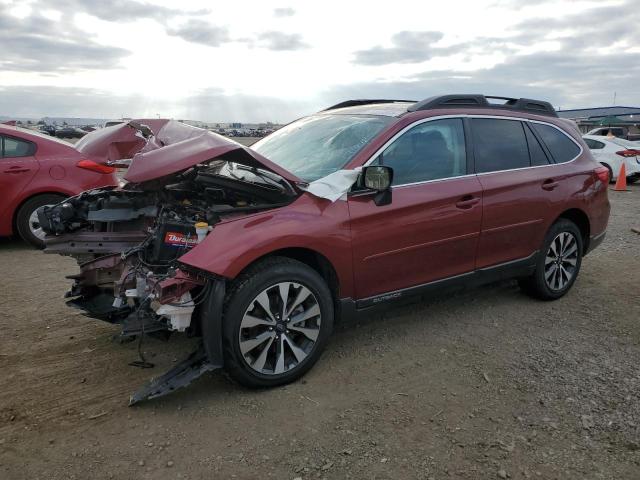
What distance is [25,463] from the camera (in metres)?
2.67

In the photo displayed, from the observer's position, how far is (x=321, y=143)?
4.16 m

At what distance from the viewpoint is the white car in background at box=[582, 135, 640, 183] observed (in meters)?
14.4

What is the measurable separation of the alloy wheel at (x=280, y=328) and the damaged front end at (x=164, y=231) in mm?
222

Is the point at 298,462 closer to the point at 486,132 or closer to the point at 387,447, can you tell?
the point at 387,447

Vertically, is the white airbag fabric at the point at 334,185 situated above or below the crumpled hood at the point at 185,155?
Answer: below

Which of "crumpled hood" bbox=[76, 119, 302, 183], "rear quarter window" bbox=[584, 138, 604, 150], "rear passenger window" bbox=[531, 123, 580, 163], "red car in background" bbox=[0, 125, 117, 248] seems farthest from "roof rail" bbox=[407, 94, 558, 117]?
"rear quarter window" bbox=[584, 138, 604, 150]

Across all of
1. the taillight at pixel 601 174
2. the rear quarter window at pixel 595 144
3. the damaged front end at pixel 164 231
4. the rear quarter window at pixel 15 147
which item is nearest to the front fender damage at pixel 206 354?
the damaged front end at pixel 164 231

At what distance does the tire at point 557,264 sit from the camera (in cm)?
491

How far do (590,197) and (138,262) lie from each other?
428 centimetres

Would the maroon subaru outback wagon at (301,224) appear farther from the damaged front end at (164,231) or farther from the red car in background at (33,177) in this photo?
the red car in background at (33,177)

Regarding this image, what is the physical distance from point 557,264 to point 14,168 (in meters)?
6.58

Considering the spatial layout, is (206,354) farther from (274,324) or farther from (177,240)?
(177,240)

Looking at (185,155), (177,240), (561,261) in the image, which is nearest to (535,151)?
(561,261)

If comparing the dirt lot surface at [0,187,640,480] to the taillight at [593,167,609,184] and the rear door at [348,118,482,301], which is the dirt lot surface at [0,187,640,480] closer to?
the rear door at [348,118,482,301]
